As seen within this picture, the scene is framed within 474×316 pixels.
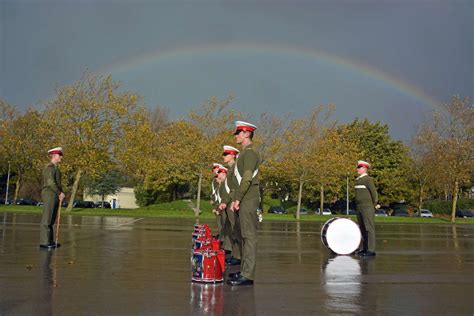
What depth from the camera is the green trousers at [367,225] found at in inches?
474

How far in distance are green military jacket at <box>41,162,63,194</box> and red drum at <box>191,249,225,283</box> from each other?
5.59 metres

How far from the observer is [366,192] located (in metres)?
12.5

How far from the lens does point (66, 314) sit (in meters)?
5.39

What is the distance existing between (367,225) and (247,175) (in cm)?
573

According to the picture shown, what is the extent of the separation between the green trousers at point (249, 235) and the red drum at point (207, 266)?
371 millimetres

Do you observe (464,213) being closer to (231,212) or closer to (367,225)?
(367,225)

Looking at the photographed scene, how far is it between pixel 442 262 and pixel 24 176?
55.0 metres

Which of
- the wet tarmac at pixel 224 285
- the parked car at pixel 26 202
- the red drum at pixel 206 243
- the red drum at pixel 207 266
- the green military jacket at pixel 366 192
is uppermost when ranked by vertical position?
the green military jacket at pixel 366 192

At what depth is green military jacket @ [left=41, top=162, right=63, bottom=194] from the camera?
38.5ft

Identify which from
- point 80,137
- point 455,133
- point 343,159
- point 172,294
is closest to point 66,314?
point 172,294

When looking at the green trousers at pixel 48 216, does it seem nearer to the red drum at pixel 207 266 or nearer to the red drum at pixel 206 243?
the red drum at pixel 206 243

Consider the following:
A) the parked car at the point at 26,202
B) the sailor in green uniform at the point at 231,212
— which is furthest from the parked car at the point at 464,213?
the sailor in green uniform at the point at 231,212

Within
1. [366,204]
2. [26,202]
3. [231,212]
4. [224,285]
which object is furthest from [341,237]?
[26,202]

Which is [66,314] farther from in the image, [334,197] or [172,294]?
[334,197]
